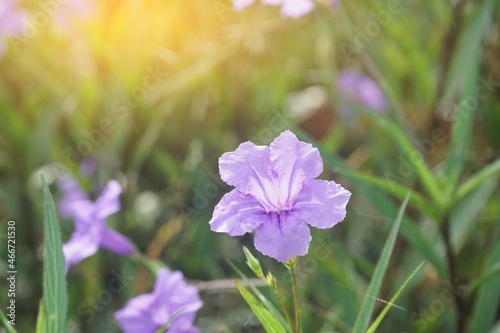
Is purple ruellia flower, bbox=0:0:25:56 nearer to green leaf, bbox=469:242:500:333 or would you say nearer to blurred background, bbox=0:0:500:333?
blurred background, bbox=0:0:500:333

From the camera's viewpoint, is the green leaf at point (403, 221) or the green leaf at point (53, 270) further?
the green leaf at point (403, 221)

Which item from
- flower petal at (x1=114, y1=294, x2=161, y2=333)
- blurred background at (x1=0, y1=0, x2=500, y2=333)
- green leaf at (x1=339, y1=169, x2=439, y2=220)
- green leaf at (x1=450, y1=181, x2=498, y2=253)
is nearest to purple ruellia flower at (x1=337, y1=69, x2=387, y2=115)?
blurred background at (x1=0, y1=0, x2=500, y2=333)

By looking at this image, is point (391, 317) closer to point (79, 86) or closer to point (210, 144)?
point (210, 144)

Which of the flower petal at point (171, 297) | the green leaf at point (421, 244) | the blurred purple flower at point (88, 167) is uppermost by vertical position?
the blurred purple flower at point (88, 167)

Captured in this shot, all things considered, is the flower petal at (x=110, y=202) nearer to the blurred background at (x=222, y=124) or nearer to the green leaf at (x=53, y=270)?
the green leaf at (x=53, y=270)

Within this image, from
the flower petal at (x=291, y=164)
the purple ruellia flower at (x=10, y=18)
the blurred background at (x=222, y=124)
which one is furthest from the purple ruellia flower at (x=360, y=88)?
the flower petal at (x=291, y=164)

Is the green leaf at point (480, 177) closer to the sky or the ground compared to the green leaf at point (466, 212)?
closer to the sky

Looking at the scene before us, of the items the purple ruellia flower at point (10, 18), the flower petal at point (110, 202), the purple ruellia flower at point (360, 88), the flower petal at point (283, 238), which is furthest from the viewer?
the purple ruellia flower at point (360, 88)

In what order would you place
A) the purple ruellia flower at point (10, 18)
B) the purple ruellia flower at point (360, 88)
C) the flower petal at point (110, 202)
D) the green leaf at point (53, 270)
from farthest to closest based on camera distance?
the purple ruellia flower at point (360, 88)
the purple ruellia flower at point (10, 18)
the flower petal at point (110, 202)
the green leaf at point (53, 270)
